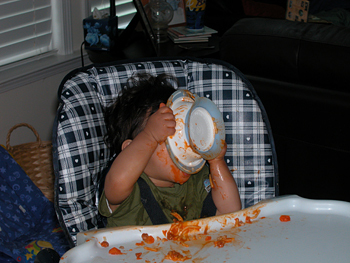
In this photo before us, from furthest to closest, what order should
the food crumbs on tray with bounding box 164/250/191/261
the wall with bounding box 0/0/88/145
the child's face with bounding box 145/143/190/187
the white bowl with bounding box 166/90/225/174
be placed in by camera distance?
1. the wall with bounding box 0/0/88/145
2. the child's face with bounding box 145/143/190/187
3. the white bowl with bounding box 166/90/225/174
4. the food crumbs on tray with bounding box 164/250/191/261

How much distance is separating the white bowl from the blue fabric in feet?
2.81

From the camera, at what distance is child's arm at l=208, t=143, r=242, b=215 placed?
38.8 inches

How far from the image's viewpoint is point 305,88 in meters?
1.42

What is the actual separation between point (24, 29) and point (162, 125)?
1494 mm

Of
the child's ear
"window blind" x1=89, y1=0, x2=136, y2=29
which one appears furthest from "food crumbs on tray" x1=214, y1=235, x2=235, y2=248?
"window blind" x1=89, y1=0, x2=136, y2=29

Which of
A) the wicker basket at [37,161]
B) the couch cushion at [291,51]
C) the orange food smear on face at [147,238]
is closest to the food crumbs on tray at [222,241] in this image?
the orange food smear on face at [147,238]

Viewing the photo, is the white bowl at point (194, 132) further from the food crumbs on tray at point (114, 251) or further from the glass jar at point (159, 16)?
the glass jar at point (159, 16)

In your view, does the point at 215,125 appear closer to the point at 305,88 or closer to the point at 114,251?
the point at 114,251

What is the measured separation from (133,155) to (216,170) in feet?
0.79

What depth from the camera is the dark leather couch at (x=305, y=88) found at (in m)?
1.34

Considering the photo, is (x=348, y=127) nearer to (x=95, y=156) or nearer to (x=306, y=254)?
(x=306, y=254)

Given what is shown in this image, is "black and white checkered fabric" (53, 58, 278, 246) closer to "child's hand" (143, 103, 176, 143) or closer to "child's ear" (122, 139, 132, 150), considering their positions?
"child's ear" (122, 139, 132, 150)

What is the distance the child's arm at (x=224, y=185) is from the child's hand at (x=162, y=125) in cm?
20

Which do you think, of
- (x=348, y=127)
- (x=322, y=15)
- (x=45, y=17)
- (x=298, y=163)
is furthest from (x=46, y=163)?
(x=322, y=15)
